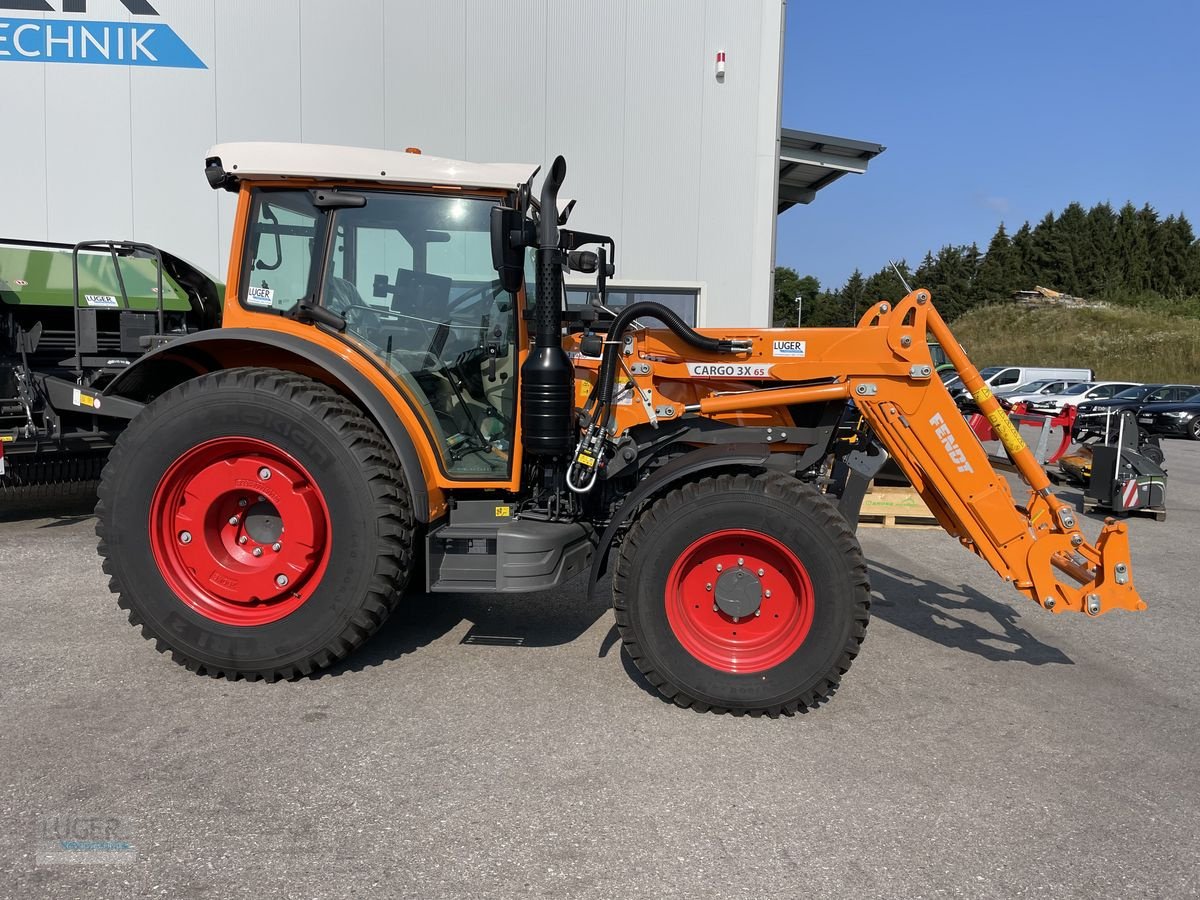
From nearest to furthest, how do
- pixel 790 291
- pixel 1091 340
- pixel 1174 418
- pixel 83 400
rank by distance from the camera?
pixel 83 400 < pixel 1174 418 < pixel 1091 340 < pixel 790 291

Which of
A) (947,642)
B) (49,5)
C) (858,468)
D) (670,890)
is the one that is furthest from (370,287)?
(49,5)

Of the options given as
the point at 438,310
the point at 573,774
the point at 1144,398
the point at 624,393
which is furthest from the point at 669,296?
the point at 1144,398

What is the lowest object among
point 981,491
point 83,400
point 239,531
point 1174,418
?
point 239,531

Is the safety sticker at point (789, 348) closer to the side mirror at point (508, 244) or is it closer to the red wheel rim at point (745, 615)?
the red wheel rim at point (745, 615)

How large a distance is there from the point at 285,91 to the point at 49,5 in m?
2.74

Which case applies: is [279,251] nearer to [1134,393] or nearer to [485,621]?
[485,621]

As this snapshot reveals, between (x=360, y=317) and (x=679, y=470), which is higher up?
(x=360, y=317)

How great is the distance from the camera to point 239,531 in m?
3.73

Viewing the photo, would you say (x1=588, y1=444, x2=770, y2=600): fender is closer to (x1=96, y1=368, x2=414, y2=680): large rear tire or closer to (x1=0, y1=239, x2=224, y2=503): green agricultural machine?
(x1=96, y1=368, x2=414, y2=680): large rear tire

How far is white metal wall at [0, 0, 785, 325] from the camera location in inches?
368

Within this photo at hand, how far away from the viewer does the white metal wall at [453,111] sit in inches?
368

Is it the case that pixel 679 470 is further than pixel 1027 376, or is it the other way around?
pixel 1027 376

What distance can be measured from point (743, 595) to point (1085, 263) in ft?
213

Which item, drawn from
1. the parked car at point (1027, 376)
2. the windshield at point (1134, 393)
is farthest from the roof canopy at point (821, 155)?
the parked car at point (1027, 376)
